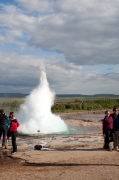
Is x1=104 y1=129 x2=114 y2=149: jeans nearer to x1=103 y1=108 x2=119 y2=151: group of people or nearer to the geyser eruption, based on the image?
x1=103 y1=108 x2=119 y2=151: group of people

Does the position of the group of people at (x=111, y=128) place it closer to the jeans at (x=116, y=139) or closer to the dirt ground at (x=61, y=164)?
the jeans at (x=116, y=139)

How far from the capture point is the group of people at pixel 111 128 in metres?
12.6

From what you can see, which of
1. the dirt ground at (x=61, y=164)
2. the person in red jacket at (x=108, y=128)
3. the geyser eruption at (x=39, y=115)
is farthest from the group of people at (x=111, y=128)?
the geyser eruption at (x=39, y=115)

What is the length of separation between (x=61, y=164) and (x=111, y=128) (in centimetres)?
331

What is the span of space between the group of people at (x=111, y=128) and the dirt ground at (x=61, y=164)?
1.46 ft

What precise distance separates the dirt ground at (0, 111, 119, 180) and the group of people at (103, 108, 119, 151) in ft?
1.46

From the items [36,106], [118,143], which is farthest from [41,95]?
[118,143]

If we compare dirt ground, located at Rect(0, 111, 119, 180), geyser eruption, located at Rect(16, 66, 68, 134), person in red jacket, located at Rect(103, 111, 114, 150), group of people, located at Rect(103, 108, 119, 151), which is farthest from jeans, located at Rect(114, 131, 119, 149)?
geyser eruption, located at Rect(16, 66, 68, 134)

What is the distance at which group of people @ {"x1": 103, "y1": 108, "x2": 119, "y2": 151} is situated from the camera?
41.4ft

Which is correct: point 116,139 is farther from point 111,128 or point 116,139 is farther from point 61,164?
point 61,164

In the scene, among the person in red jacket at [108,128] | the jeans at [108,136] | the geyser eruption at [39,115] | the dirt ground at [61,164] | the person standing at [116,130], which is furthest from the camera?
the geyser eruption at [39,115]

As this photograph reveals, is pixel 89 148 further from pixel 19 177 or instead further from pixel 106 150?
pixel 19 177

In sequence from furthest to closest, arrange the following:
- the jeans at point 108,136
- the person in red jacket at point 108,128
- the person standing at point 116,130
A: the jeans at point 108,136
the person in red jacket at point 108,128
the person standing at point 116,130

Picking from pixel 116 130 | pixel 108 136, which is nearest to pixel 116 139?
pixel 116 130
